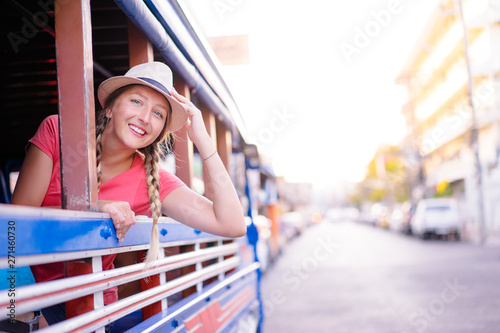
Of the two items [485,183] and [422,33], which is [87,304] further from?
[422,33]

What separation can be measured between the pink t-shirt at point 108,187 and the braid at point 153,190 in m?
0.06

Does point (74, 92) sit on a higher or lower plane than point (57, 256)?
higher

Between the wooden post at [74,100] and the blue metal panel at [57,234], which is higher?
the wooden post at [74,100]

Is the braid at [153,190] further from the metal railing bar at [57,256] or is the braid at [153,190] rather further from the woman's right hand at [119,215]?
the woman's right hand at [119,215]

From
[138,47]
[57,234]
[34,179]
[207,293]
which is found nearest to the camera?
[57,234]

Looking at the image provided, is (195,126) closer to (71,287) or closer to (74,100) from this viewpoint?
(74,100)

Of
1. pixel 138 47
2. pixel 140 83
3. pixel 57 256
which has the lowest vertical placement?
pixel 57 256

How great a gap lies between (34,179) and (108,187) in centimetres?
34

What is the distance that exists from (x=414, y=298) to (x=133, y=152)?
23.7 ft

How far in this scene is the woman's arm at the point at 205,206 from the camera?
2.68m

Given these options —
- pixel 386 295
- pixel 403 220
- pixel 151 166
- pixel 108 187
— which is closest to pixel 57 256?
pixel 108 187

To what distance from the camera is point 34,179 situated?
222 cm

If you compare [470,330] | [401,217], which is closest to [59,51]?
[470,330]

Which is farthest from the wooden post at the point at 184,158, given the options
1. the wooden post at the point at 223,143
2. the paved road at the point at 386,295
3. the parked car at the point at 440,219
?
the parked car at the point at 440,219
